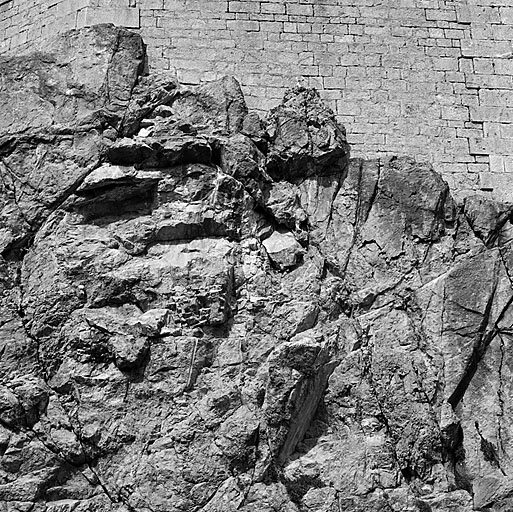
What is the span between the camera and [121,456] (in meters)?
8.48

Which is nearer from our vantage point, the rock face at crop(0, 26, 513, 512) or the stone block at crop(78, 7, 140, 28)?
the rock face at crop(0, 26, 513, 512)

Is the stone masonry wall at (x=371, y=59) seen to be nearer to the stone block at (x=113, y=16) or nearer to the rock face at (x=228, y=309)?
the stone block at (x=113, y=16)

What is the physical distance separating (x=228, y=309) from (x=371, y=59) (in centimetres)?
377

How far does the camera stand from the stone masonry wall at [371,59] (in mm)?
10680

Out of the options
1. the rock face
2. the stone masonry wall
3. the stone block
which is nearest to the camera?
the rock face

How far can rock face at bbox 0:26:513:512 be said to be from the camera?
8477 millimetres

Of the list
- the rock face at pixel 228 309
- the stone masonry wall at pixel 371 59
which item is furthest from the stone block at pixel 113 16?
the rock face at pixel 228 309

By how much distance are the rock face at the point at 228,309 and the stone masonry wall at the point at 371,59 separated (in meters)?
0.69

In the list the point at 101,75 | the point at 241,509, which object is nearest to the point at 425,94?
the point at 101,75

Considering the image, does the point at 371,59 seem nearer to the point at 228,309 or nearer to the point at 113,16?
the point at 113,16

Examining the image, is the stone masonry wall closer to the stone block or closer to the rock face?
the stone block

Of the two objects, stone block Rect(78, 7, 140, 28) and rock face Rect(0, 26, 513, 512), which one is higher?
stone block Rect(78, 7, 140, 28)

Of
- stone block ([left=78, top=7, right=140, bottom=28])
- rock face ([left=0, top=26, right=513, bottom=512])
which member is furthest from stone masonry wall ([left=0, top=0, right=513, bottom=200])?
rock face ([left=0, top=26, right=513, bottom=512])

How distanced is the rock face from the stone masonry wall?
690 mm
